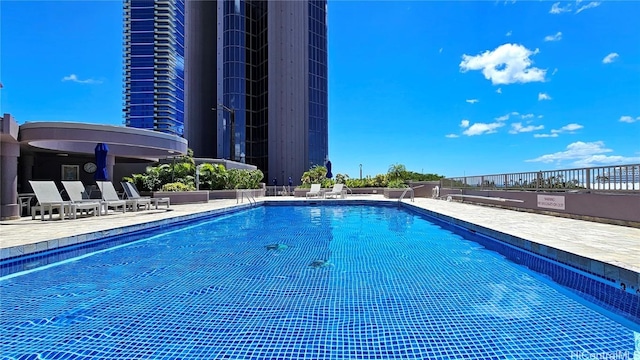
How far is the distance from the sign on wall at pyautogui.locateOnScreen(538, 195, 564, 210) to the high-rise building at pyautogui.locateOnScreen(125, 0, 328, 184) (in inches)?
1053

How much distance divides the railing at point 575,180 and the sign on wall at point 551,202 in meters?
0.23

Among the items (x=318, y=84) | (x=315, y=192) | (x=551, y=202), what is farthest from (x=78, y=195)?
(x=318, y=84)

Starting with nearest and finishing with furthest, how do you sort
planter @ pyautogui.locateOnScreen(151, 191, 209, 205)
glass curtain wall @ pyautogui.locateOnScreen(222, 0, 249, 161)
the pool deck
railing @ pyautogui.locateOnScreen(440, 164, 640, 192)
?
the pool deck, railing @ pyautogui.locateOnScreen(440, 164, 640, 192), planter @ pyautogui.locateOnScreen(151, 191, 209, 205), glass curtain wall @ pyautogui.locateOnScreen(222, 0, 249, 161)

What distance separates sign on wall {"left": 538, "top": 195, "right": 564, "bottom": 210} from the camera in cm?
820

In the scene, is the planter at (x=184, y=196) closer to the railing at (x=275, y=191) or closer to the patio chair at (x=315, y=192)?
the patio chair at (x=315, y=192)

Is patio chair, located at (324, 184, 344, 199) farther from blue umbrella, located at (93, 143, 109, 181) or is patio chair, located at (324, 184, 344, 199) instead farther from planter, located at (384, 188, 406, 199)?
blue umbrella, located at (93, 143, 109, 181)

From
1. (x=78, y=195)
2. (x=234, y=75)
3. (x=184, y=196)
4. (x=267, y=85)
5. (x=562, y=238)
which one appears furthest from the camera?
(x=267, y=85)

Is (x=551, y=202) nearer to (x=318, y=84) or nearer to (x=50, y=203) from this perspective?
(x=50, y=203)

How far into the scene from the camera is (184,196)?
14.1 m

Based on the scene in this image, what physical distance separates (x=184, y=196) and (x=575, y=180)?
522 inches

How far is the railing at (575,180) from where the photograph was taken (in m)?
6.46

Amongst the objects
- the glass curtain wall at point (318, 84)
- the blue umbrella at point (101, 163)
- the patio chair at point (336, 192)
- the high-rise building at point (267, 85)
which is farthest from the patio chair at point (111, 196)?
the glass curtain wall at point (318, 84)

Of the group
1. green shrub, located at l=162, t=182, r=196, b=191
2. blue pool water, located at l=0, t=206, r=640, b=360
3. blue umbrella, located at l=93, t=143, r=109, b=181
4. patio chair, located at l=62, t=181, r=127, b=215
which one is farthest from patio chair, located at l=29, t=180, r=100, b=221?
green shrub, located at l=162, t=182, r=196, b=191

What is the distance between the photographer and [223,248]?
20.3 ft
